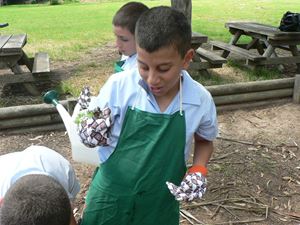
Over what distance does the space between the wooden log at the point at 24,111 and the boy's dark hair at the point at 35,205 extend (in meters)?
2.69

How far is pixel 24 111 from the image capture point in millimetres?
4102

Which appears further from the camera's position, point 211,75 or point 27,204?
point 211,75

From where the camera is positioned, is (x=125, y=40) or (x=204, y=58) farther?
(x=204, y=58)

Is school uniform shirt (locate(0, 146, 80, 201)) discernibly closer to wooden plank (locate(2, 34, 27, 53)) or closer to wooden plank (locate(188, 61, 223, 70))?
wooden plank (locate(2, 34, 27, 53))

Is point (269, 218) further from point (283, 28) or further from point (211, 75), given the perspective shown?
point (283, 28)

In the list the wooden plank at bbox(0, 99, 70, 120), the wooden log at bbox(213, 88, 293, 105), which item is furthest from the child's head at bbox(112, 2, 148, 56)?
the wooden log at bbox(213, 88, 293, 105)

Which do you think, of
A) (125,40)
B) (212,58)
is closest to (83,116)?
(125,40)

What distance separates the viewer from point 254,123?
4551 millimetres

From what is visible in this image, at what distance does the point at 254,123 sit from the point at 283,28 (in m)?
2.17

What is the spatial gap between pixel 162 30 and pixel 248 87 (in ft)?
11.5

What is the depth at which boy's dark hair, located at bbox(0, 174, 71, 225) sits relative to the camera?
4.47 ft

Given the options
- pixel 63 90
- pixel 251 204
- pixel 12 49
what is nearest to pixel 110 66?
pixel 63 90

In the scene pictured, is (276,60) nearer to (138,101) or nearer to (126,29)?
(126,29)

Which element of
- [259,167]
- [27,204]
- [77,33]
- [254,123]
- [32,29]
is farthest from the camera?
[32,29]
